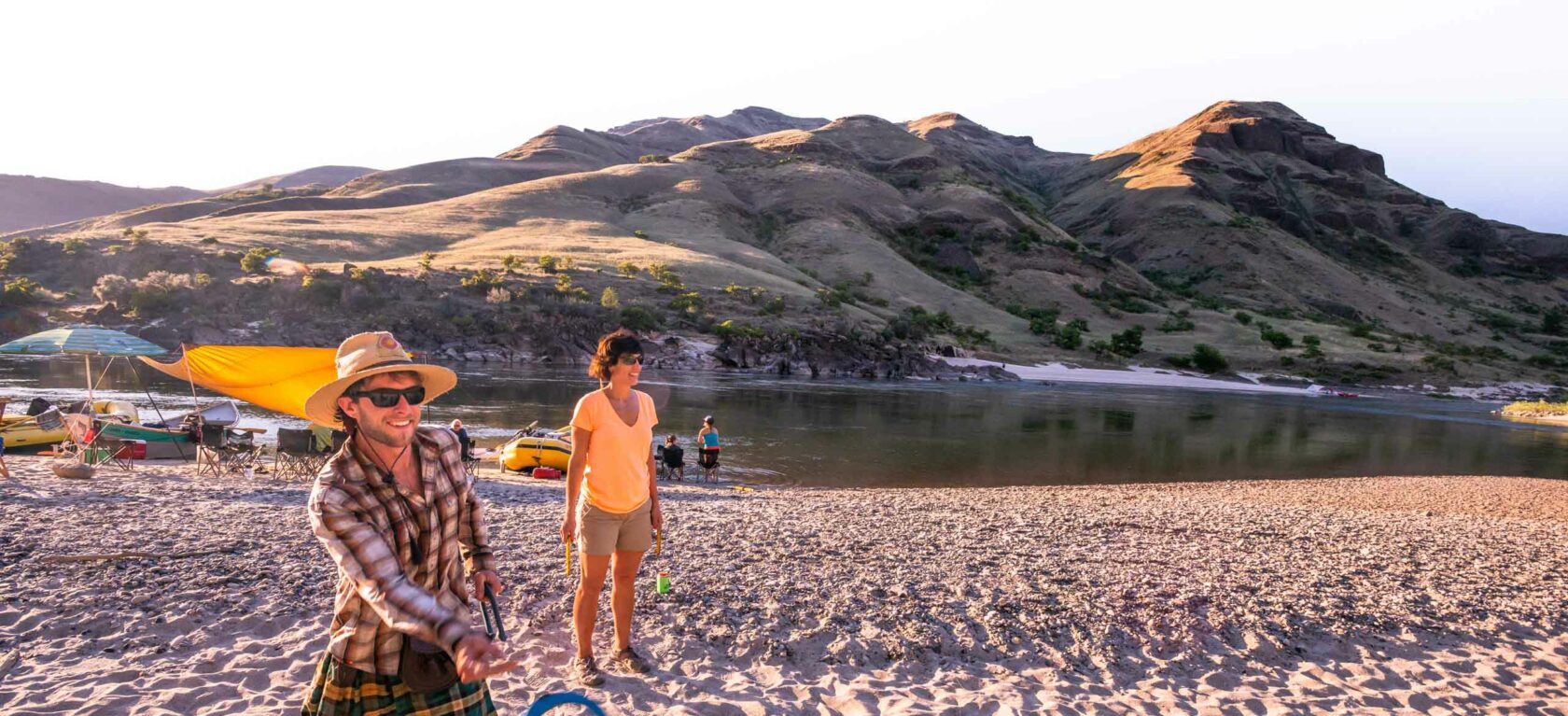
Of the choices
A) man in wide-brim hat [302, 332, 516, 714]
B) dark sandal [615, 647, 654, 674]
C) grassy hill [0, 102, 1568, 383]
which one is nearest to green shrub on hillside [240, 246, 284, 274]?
grassy hill [0, 102, 1568, 383]

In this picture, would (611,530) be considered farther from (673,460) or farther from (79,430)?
(79,430)

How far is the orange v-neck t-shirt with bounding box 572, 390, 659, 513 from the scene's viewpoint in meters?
5.51

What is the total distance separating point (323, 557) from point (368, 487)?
21.5ft

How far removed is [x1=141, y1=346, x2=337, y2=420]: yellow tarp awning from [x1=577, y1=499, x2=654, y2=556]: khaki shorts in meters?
9.91

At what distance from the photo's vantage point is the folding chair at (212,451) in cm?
1586

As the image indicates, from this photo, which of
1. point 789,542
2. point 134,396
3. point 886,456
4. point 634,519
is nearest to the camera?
point 634,519

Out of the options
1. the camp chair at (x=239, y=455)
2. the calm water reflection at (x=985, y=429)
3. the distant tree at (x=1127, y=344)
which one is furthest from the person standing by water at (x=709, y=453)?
the distant tree at (x=1127, y=344)

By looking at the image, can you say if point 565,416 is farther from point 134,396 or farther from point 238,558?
point 238,558

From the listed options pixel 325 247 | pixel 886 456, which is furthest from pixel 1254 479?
pixel 325 247

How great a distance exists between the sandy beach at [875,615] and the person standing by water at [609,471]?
1.00m

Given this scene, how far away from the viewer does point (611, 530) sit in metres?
5.59

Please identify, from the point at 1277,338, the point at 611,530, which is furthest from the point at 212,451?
the point at 1277,338

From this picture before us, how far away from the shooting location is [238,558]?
825 cm

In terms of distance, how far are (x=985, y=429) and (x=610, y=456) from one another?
29829 millimetres
